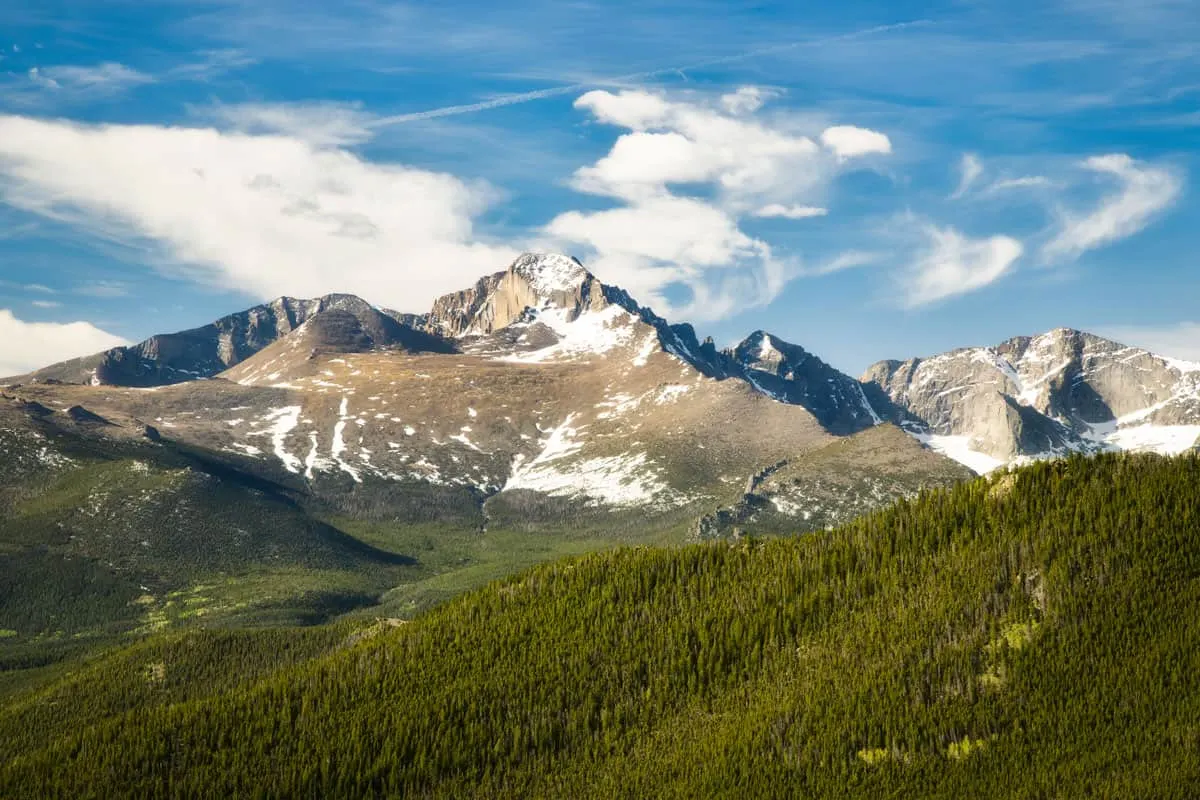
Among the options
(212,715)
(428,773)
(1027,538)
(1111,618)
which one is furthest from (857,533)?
(212,715)

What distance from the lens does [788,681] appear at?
163 ft

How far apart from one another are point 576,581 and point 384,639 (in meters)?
16.2

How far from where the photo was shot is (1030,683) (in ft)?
138

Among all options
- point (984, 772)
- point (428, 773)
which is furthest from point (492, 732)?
point (984, 772)

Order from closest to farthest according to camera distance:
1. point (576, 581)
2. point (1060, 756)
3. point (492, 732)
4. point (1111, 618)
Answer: point (1060, 756) < point (1111, 618) < point (492, 732) < point (576, 581)

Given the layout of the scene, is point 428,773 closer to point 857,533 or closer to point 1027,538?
point 857,533

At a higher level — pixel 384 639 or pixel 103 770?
pixel 384 639

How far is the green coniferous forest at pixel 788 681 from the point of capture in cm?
3975

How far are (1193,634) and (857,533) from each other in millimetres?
22956

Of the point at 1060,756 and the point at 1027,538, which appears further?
the point at 1027,538


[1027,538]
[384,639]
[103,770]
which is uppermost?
[1027,538]

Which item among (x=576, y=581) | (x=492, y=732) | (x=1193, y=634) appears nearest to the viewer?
(x=1193, y=634)

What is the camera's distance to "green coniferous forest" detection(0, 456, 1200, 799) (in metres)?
39.8

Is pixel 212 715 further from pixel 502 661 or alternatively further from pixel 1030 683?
pixel 1030 683
